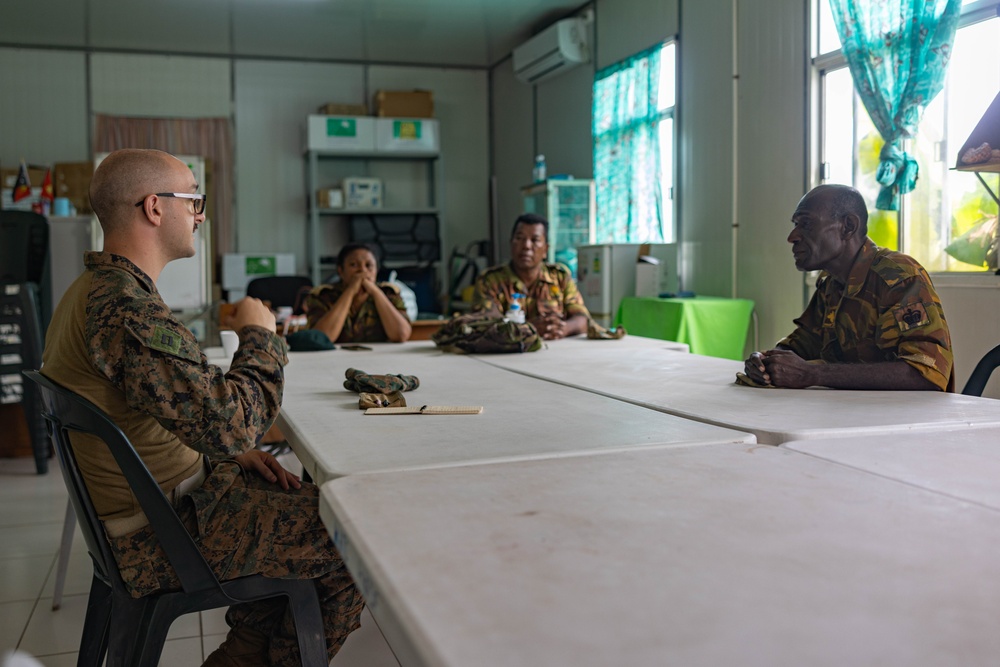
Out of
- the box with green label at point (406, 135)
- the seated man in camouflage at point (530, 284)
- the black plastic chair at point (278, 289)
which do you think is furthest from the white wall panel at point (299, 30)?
the seated man in camouflage at point (530, 284)

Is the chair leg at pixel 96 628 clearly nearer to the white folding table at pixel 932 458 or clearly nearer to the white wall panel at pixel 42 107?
the white folding table at pixel 932 458

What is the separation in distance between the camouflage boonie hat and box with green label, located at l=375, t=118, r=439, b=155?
6093mm

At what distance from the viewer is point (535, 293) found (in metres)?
4.27

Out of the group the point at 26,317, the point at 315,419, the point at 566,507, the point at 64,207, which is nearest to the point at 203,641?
the point at 315,419

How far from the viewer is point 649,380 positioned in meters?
2.31

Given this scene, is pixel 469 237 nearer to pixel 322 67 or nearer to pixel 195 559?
pixel 322 67

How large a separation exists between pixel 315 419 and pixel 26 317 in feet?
11.6

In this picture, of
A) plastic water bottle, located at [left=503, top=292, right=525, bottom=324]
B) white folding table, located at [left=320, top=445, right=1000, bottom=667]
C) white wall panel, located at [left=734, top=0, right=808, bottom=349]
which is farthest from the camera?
white wall panel, located at [left=734, top=0, right=808, bottom=349]

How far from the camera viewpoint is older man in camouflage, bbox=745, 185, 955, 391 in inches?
82.0

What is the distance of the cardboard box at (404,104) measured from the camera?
9.07m

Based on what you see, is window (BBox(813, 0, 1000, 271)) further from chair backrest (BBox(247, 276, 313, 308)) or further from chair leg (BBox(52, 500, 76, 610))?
chair backrest (BBox(247, 276, 313, 308))

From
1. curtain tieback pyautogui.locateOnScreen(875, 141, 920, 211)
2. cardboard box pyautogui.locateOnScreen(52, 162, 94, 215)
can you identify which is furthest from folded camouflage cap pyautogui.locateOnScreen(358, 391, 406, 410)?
cardboard box pyautogui.locateOnScreen(52, 162, 94, 215)

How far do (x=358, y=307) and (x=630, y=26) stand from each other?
386 cm

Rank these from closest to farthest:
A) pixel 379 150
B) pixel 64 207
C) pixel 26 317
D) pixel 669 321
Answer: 1. pixel 26 317
2. pixel 669 321
3. pixel 64 207
4. pixel 379 150
